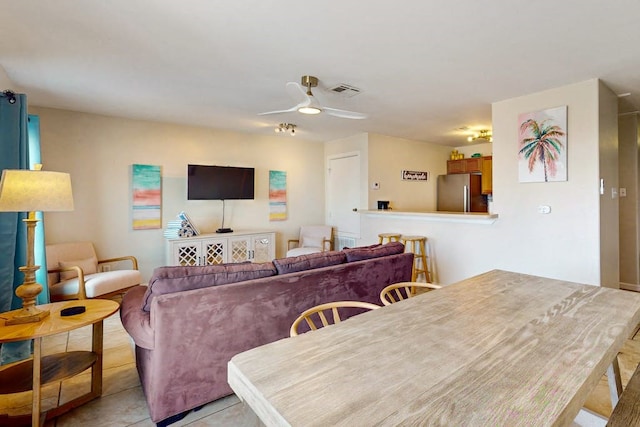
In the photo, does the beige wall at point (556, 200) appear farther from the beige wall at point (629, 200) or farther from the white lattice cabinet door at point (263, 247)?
the white lattice cabinet door at point (263, 247)

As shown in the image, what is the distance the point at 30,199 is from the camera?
5.36ft

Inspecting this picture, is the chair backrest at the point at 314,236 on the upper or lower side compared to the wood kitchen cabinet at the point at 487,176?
lower

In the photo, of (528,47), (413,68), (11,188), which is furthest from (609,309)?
(11,188)

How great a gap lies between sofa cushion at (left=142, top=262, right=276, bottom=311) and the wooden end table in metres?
0.34

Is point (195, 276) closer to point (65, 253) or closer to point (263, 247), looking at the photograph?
point (65, 253)

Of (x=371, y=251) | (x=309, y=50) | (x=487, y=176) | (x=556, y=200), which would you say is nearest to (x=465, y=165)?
(x=487, y=176)

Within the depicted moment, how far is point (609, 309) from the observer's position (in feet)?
4.07

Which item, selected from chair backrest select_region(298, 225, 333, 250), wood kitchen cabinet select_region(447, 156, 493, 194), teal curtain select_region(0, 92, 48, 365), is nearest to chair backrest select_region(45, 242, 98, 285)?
teal curtain select_region(0, 92, 48, 365)

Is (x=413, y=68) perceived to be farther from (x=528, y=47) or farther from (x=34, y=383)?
(x=34, y=383)

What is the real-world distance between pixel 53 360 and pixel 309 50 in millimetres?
2666

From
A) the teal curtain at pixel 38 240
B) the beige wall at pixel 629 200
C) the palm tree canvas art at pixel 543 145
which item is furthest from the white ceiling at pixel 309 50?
the beige wall at pixel 629 200

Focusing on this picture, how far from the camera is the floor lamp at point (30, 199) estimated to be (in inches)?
62.9

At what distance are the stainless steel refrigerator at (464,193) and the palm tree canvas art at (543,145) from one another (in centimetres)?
235

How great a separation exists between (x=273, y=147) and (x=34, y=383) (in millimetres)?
4416
